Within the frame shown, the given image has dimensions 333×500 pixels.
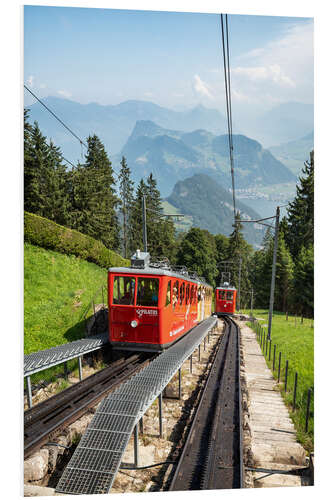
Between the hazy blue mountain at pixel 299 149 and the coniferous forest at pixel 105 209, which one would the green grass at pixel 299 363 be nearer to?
the coniferous forest at pixel 105 209

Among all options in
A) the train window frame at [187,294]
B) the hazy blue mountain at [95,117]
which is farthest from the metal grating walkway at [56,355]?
the hazy blue mountain at [95,117]

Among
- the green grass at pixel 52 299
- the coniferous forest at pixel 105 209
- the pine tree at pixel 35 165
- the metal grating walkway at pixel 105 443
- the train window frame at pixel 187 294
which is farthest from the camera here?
the train window frame at pixel 187 294

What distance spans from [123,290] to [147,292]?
1.79 ft

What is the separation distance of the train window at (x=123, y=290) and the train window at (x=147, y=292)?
0.16 m

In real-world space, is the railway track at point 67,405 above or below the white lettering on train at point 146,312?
below

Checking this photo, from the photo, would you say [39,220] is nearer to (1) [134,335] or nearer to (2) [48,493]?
(1) [134,335]

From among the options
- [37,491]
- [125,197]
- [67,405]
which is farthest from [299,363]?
[125,197]

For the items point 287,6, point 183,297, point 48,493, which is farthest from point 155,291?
point 287,6

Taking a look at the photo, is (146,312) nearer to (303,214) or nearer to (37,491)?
(303,214)

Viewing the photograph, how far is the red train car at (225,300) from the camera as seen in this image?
89.6 ft

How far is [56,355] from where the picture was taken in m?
6.86

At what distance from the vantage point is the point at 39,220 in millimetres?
10711

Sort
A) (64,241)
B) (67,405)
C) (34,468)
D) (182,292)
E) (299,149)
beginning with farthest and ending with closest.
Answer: (64,241)
(182,292)
(299,149)
(67,405)
(34,468)

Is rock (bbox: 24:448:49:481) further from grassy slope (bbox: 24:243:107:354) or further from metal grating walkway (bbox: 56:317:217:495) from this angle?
grassy slope (bbox: 24:243:107:354)
